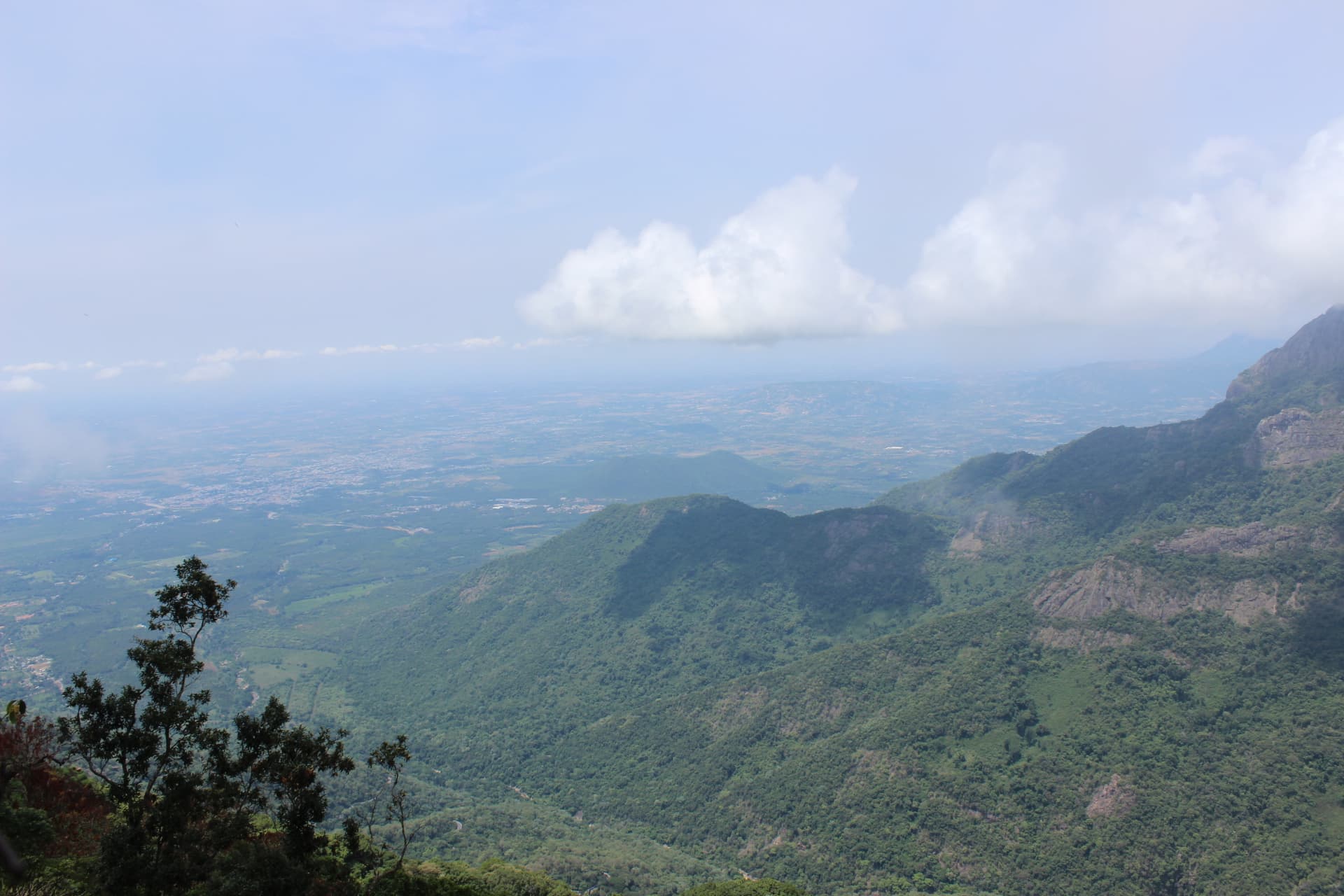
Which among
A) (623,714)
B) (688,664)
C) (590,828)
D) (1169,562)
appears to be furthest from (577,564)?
(1169,562)

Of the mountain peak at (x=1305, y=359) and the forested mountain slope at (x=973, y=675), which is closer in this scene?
the forested mountain slope at (x=973, y=675)

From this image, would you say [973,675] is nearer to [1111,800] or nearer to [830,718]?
[830,718]

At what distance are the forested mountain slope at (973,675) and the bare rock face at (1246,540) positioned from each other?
470mm

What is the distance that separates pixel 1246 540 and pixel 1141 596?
828 inches

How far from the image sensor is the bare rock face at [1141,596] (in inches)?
4188

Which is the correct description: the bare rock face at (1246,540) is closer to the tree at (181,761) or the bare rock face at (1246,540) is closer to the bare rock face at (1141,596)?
the bare rock face at (1141,596)

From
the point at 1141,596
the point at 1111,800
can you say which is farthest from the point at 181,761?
the point at 1141,596

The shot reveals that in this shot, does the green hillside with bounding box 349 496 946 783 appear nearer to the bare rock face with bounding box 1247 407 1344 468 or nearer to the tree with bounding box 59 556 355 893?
the bare rock face with bounding box 1247 407 1344 468

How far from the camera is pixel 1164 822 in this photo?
270 ft

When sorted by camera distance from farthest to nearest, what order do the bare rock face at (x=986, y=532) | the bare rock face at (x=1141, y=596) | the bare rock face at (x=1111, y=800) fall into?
the bare rock face at (x=986, y=532) < the bare rock face at (x=1141, y=596) < the bare rock face at (x=1111, y=800)

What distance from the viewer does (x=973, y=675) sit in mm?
115188

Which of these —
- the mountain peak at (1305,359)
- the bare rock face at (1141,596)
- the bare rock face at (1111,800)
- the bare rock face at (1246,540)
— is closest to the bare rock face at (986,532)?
the bare rock face at (1141,596)

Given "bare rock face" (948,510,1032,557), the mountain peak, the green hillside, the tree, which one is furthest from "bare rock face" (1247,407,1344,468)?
the tree

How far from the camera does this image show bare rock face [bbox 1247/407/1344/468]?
142 metres
